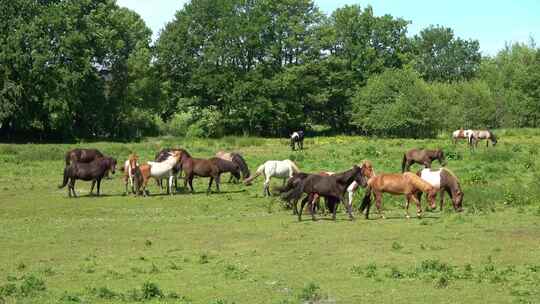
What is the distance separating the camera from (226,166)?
30953 millimetres

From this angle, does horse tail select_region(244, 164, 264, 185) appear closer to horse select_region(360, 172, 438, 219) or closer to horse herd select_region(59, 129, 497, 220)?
horse herd select_region(59, 129, 497, 220)

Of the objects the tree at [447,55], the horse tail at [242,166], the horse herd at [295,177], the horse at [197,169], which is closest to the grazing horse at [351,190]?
the horse herd at [295,177]

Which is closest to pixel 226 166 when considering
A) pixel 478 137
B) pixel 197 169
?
pixel 197 169

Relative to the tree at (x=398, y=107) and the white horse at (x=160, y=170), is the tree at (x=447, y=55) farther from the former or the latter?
the white horse at (x=160, y=170)

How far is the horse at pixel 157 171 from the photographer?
95.5ft

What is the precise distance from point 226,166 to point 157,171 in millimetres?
3022

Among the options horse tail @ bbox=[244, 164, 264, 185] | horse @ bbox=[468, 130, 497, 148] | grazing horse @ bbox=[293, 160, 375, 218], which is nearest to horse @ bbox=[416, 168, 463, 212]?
Result: grazing horse @ bbox=[293, 160, 375, 218]

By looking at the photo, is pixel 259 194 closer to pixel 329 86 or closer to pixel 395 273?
pixel 395 273

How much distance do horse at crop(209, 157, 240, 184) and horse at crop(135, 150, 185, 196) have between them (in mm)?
1554

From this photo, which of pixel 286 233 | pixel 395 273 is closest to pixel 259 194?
pixel 286 233

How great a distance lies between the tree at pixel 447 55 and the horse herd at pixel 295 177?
9301 centimetres

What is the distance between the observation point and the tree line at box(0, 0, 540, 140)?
192 feet

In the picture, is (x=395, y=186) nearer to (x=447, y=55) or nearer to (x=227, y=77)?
(x=227, y=77)

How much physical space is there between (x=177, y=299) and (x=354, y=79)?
222ft
